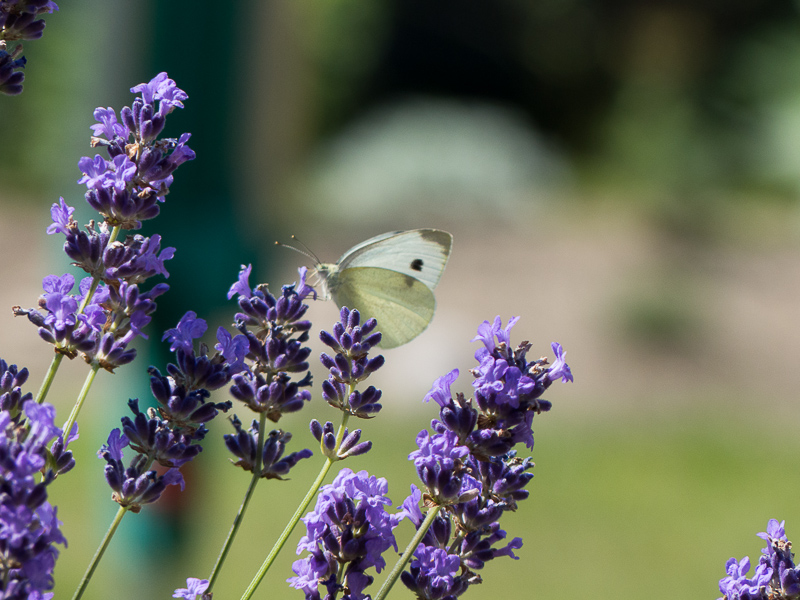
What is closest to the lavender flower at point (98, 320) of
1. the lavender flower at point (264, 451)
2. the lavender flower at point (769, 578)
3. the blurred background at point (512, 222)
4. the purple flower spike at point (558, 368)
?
the lavender flower at point (264, 451)

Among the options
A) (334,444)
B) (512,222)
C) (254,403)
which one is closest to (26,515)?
(254,403)

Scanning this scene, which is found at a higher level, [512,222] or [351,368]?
[512,222]

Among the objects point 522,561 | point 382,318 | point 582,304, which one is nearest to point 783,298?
point 582,304

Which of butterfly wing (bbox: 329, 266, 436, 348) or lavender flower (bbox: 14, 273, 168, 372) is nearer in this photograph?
lavender flower (bbox: 14, 273, 168, 372)

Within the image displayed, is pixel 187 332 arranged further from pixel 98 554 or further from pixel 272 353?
pixel 98 554

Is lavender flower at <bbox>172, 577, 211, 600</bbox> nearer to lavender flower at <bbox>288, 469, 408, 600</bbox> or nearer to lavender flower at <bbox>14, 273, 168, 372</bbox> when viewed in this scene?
lavender flower at <bbox>288, 469, 408, 600</bbox>

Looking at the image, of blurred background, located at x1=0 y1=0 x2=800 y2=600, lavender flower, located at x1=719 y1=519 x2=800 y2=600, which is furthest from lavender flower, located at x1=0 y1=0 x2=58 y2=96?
blurred background, located at x1=0 y1=0 x2=800 y2=600

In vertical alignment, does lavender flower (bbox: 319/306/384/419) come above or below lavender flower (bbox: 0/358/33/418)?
above
